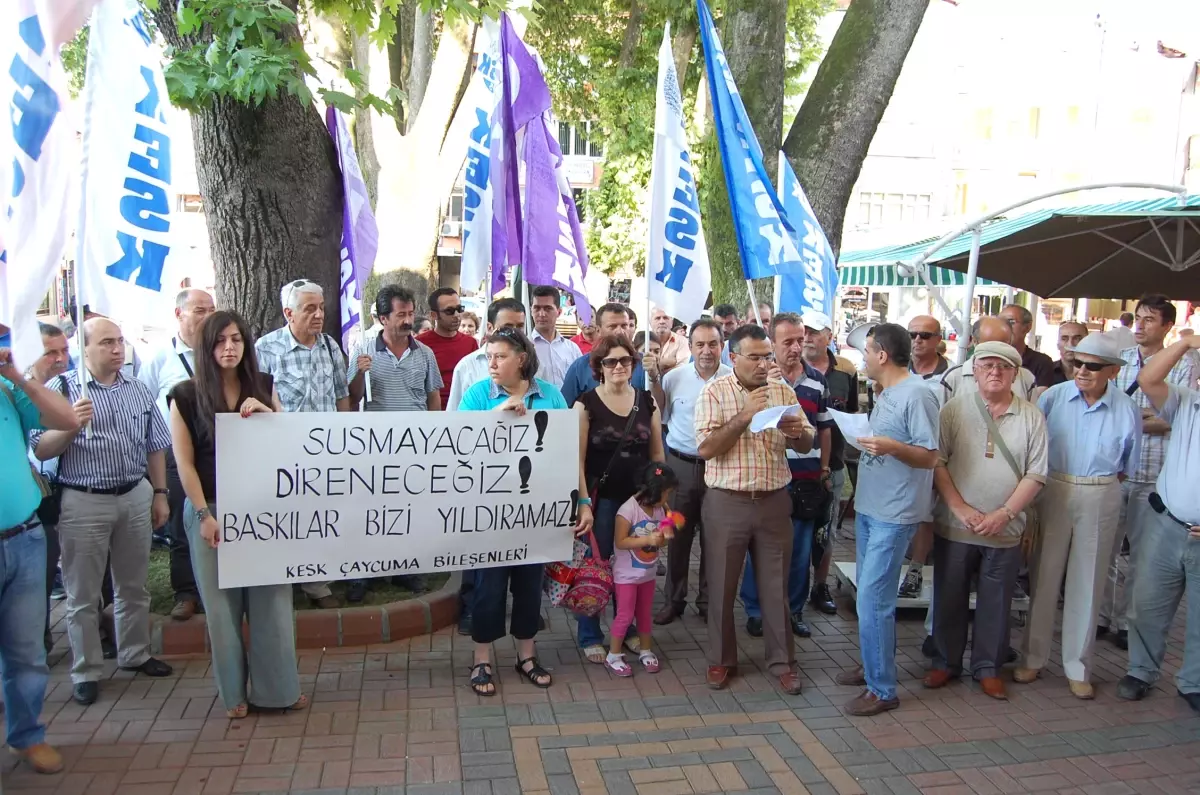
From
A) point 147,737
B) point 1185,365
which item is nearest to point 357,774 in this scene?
point 147,737

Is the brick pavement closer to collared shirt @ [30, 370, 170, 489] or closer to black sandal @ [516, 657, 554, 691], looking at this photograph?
black sandal @ [516, 657, 554, 691]

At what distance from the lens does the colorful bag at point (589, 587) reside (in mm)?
4906

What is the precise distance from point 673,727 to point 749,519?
1070mm

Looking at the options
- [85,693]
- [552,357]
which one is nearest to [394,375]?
[552,357]

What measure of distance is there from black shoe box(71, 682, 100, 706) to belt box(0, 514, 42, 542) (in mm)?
1038

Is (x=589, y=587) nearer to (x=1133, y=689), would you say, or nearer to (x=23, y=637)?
(x=23, y=637)

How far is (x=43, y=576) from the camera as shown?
3818 millimetres

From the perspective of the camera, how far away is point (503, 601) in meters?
4.74

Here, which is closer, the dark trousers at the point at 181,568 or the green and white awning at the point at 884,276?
the dark trousers at the point at 181,568

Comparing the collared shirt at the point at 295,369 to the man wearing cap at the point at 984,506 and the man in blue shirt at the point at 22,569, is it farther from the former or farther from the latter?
the man wearing cap at the point at 984,506

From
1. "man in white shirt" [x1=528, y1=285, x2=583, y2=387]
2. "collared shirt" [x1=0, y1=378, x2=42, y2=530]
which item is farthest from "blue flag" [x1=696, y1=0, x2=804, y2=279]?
"collared shirt" [x1=0, y1=378, x2=42, y2=530]

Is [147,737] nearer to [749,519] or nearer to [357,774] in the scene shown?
[357,774]

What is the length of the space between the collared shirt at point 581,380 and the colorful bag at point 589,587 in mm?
913

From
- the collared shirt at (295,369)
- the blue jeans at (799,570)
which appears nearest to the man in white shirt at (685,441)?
the blue jeans at (799,570)
